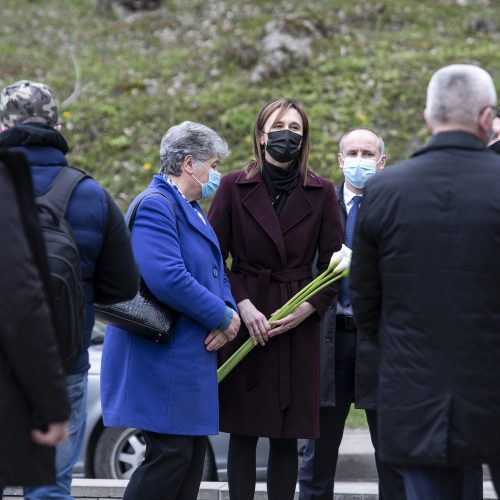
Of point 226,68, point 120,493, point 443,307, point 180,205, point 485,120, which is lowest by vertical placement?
point 120,493

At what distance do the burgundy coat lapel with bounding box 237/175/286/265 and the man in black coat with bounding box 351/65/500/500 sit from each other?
1.82 metres

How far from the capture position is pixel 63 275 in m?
4.03

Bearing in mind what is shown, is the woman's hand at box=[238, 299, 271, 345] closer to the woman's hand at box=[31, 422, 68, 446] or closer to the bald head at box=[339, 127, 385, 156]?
the bald head at box=[339, 127, 385, 156]

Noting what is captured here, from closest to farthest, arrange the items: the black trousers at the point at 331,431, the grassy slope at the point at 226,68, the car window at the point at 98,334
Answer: the black trousers at the point at 331,431, the car window at the point at 98,334, the grassy slope at the point at 226,68

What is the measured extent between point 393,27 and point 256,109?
4005mm

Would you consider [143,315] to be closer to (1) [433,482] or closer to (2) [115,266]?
(2) [115,266]

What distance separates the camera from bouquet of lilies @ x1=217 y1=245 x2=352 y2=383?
19.0 feet

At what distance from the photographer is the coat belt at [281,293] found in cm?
584

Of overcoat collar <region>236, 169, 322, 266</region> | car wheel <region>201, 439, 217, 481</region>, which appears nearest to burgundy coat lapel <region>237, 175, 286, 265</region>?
overcoat collar <region>236, 169, 322, 266</region>

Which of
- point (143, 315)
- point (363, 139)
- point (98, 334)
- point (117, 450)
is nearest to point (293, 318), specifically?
point (143, 315)

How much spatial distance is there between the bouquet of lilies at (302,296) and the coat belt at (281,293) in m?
0.11

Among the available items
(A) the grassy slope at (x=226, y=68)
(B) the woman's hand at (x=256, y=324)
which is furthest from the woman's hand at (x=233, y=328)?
(A) the grassy slope at (x=226, y=68)

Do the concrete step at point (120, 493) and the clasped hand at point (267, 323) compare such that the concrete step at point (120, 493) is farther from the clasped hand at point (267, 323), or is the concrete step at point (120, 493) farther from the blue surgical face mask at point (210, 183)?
the blue surgical face mask at point (210, 183)

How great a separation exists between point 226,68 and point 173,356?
11565mm
